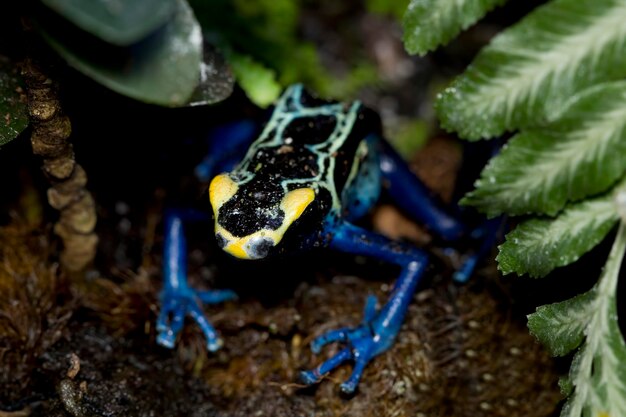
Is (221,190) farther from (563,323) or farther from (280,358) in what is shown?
(563,323)

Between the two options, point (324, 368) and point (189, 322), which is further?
point (189, 322)

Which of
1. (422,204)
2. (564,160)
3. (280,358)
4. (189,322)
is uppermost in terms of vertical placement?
(564,160)

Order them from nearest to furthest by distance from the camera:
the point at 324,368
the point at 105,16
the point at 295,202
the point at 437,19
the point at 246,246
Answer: the point at 105,16, the point at 437,19, the point at 246,246, the point at 295,202, the point at 324,368

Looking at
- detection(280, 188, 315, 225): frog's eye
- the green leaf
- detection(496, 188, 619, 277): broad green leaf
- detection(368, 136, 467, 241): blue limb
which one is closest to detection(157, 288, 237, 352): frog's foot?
detection(280, 188, 315, 225): frog's eye

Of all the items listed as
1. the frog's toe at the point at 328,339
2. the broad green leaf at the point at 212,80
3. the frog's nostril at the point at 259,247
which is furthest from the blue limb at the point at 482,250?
the broad green leaf at the point at 212,80

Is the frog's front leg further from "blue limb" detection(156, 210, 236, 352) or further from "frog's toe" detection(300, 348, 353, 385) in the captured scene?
"blue limb" detection(156, 210, 236, 352)

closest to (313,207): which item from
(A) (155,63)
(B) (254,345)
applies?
(B) (254,345)

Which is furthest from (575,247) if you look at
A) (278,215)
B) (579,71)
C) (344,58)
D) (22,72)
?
(344,58)
